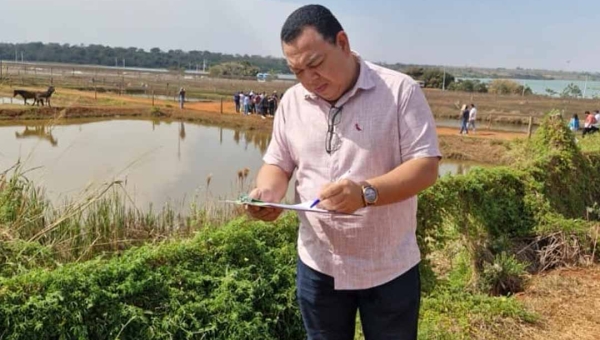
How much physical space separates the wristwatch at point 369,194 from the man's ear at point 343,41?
→ 35cm

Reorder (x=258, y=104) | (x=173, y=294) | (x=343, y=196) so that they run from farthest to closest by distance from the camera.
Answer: (x=258, y=104) < (x=173, y=294) < (x=343, y=196)

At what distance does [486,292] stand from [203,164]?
10.1 metres

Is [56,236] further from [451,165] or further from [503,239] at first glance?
[451,165]

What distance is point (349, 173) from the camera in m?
1.45

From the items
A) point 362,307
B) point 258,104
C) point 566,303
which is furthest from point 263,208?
point 258,104

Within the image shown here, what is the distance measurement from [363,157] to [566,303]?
2693mm

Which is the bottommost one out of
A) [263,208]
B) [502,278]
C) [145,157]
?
[502,278]

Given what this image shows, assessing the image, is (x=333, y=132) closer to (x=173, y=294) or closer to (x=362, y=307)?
(x=362, y=307)

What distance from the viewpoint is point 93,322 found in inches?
91.4

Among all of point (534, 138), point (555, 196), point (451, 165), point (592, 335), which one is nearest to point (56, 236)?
point (592, 335)

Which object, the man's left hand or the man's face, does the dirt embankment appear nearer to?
the man's face

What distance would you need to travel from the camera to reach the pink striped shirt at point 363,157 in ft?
4.67

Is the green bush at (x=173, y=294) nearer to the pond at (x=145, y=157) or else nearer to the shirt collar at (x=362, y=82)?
the shirt collar at (x=362, y=82)

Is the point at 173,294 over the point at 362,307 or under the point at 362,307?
under
